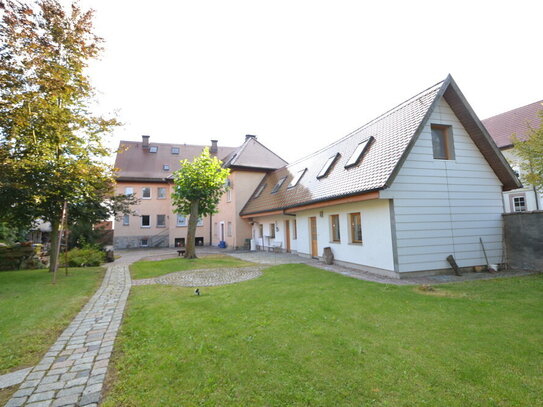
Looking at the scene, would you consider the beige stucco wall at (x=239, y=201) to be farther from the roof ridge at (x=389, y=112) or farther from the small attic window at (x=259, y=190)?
the roof ridge at (x=389, y=112)

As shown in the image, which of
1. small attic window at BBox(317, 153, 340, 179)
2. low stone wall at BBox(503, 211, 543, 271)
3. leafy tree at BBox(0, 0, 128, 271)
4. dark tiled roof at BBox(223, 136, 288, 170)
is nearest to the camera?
leafy tree at BBox(0, 0, 128, 271)

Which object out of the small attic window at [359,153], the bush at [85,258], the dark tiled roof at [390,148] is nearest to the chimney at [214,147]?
the bush at [85,258]

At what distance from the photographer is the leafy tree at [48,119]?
7555 millimetres

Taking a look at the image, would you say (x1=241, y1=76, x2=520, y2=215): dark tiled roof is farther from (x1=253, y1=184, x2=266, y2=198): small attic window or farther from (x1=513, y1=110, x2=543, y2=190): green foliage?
(x1=253, y1=184, x2=266, y2=198): small attic window

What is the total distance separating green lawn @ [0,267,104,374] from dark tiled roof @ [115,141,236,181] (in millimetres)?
19543

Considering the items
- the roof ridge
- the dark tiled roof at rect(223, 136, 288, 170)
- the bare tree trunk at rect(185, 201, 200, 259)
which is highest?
the dark tiled roof at rect(223, 136, 288, 170)

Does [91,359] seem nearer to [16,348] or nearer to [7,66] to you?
[16,348]

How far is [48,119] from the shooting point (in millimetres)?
8453

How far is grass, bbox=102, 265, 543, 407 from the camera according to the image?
2941 mm

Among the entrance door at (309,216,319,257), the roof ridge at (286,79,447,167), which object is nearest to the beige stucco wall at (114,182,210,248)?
the entrance door at (309,216,319,257)

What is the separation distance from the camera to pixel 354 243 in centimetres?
1131

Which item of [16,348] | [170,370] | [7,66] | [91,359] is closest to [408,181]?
[170,370]

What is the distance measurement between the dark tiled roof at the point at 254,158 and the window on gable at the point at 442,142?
15.2 m

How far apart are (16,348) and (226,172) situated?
544 inches
